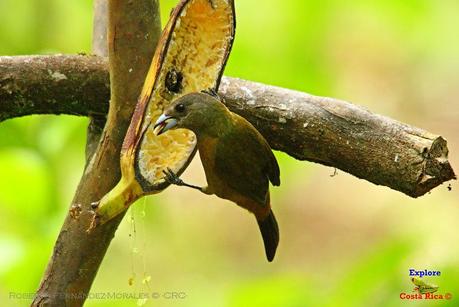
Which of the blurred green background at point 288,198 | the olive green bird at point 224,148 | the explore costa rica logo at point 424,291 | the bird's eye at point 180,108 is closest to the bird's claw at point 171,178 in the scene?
the olive green bird at point 224,148

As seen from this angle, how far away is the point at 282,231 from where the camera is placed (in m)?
4.84

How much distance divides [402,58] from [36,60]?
2.71m

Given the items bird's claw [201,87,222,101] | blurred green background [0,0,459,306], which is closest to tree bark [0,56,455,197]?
blurred green background [0,0,459,306]

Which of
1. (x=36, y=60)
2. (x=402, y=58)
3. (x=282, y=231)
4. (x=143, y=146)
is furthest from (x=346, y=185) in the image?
(x=143, y=146)

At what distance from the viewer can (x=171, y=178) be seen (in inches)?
63.1

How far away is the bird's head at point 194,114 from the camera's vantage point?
161 centimetres

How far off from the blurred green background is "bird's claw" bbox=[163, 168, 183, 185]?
0.39 metres

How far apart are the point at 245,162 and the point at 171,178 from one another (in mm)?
148

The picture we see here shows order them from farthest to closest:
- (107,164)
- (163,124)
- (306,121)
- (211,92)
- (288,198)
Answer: (288,198)
(306,121)
(107,164)
(211,92)
(163,124)

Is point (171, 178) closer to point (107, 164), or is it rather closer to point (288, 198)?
point (107, 164)

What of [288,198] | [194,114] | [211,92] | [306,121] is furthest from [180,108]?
[288,198]

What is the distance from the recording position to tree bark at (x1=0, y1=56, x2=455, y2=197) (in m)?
1.79

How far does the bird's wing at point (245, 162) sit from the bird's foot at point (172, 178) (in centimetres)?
8

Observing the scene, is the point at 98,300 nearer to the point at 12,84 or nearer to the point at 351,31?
the point at 12,84
